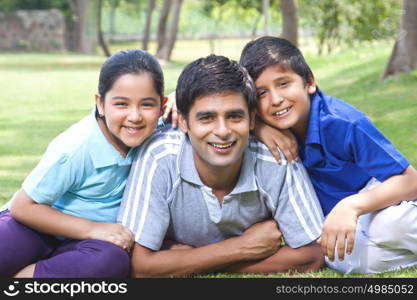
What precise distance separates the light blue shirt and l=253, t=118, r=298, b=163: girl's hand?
23.0 inches

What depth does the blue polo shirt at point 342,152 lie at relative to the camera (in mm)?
3289

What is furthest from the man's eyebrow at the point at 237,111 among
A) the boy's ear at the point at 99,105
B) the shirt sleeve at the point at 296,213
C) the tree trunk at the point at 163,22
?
the tree trunk at the point at 163,22

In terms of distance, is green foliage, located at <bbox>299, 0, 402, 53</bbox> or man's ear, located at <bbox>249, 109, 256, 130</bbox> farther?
green foliage, located at <bbox>299, 0, 402, 53</bbox>

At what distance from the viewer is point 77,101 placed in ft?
37.7

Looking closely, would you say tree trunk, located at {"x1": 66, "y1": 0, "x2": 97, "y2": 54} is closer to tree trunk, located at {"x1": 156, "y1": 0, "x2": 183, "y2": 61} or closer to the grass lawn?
tree trunk, located at {"x1": 156, "y1": 0, "x2": 183, "y2": 61}

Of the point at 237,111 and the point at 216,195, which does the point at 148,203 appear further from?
the point at 237,111

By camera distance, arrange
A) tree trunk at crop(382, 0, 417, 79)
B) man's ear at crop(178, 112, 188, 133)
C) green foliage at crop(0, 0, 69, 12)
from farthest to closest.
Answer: green foliage at crop(0, 0, 69, 12), tree trunk at crop(382, 0, 417, 79), man's ear at crop(178, 112, 188, 133)

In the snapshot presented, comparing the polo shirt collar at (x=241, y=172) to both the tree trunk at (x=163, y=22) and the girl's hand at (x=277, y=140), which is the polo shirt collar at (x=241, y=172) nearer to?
the girl's hand at (x=277, y=140)

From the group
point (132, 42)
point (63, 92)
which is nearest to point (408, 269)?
point (63, 92)

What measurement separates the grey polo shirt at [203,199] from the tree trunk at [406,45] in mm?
5887

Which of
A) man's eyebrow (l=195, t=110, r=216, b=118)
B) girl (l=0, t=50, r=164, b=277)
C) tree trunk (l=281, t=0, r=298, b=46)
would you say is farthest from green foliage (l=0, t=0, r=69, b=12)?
man's eyebrow (l=195, t=110, r=216, b=118)

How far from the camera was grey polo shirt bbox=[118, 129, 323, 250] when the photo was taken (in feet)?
10.9

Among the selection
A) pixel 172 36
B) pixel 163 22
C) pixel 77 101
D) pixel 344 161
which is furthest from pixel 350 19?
pixel 344 161

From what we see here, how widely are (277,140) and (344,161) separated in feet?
1.05
